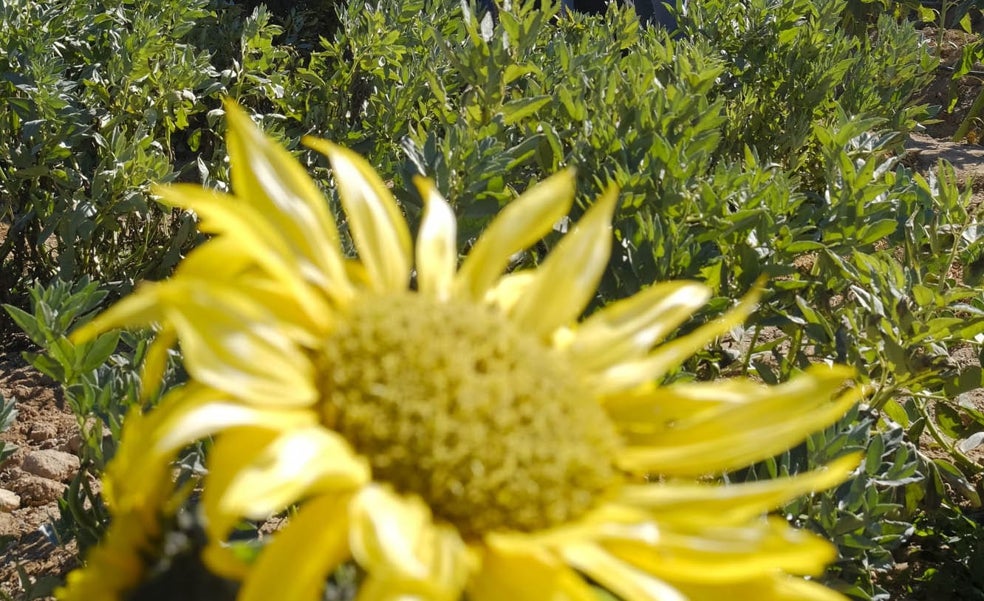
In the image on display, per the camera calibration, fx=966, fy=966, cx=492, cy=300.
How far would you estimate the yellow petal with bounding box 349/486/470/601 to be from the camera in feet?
2.24

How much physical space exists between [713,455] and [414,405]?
0.28 metres

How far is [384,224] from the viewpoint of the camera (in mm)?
1009

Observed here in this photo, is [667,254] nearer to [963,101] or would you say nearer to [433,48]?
[433,48]

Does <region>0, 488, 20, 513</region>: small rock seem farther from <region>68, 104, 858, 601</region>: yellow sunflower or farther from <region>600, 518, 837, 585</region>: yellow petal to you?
<region>600, 518, 837, 585</region>: yellow petal

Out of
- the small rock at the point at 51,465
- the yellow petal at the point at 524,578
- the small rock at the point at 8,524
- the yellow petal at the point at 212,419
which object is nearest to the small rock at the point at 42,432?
the small rock at the point at 51,465

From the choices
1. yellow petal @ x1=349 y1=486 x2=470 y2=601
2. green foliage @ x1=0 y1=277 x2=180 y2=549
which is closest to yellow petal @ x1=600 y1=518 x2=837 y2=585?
yellow petal @ x1=349 y1=486 x2=470 y2=601

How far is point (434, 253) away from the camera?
41.1 inches

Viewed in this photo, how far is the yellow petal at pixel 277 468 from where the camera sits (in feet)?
2.29

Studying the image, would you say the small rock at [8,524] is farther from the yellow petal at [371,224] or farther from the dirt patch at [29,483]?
the yellow petal at [371,224]

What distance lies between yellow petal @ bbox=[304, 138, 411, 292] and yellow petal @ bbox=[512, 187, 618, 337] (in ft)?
0.45

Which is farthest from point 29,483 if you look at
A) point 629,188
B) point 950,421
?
point 950,421

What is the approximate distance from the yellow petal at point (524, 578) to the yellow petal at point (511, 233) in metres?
0.32

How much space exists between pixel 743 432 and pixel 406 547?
359 millimetres

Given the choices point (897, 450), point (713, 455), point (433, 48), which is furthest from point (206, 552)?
point (433, 48)
